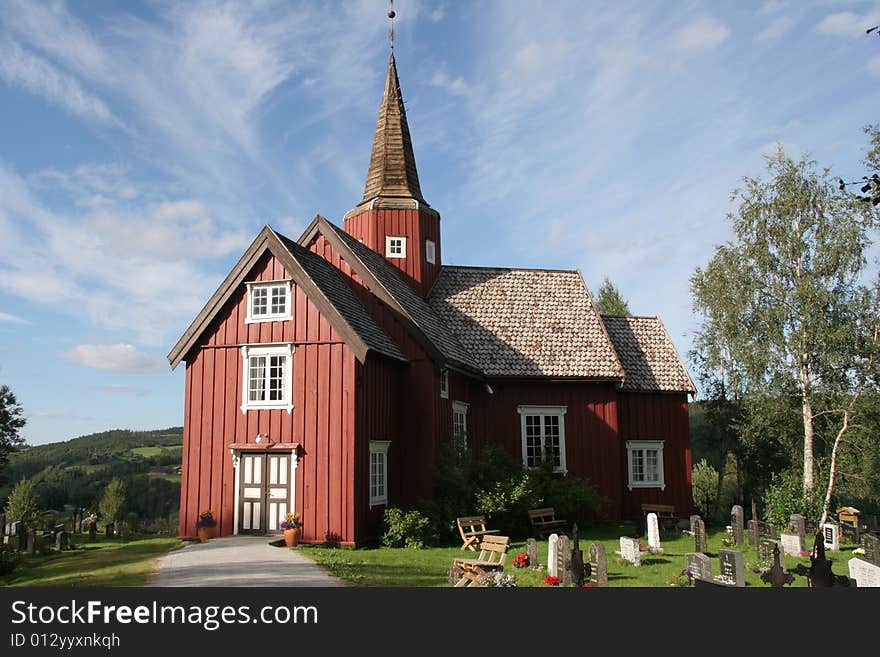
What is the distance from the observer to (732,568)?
37.5 ft

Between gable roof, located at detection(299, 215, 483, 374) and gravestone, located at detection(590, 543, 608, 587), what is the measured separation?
24.2ft

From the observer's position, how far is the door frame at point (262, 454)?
671 inches

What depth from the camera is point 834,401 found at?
2123 cm

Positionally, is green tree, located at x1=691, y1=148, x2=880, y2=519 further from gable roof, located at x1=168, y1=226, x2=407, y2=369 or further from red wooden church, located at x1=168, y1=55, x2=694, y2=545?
gable roof, located at x1=168, y1=226, x2=407, y2=369

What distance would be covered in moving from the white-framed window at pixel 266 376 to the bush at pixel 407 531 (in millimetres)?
3946

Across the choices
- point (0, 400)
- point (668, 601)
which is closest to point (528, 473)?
point (668, 601)

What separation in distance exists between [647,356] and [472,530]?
11.3 meters

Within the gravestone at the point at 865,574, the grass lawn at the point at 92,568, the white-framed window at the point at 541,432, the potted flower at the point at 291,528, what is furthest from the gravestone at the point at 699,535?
the grass lawn at the point at 92,568

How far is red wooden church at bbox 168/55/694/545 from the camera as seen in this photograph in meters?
17.1

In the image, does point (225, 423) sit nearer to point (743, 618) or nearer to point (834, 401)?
point (743, 618)

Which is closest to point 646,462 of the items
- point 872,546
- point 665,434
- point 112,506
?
point 665,434

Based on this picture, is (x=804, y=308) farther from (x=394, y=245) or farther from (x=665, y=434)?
(x=394, y=245)

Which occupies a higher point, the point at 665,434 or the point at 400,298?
the point at 400,298

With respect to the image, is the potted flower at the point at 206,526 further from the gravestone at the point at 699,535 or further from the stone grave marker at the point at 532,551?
the gravestone at the point at 699,535
